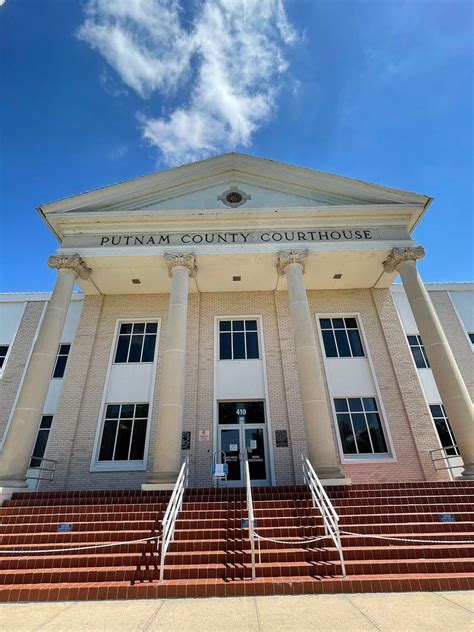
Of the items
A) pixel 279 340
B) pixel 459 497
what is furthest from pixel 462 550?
pixel 279 340

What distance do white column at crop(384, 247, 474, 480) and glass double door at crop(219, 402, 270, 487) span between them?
6.11 metres

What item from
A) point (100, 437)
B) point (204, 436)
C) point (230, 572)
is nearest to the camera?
point (230, 572)

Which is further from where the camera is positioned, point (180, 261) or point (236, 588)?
point (180, 261)

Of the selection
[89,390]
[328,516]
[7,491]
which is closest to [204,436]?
[89,390]

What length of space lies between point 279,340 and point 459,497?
26.2ft

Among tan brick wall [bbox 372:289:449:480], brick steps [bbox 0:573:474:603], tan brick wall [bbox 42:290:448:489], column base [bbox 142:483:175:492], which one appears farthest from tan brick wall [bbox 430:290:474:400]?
column base [bbox 142:483:175:492]

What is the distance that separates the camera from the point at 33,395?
10.2 m

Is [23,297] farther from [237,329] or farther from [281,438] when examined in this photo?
[281,438]

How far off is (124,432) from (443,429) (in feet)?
39.9

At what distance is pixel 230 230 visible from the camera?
44.5 feet

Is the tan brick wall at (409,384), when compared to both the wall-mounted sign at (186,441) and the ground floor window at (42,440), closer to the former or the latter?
the wall-mounted sign at (186,441)

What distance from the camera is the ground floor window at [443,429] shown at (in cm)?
1285

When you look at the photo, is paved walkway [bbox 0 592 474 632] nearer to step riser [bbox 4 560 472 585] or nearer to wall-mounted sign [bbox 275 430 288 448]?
step riser [bbox 4 560 472 585]

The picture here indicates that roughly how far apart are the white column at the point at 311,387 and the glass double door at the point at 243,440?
307cm
